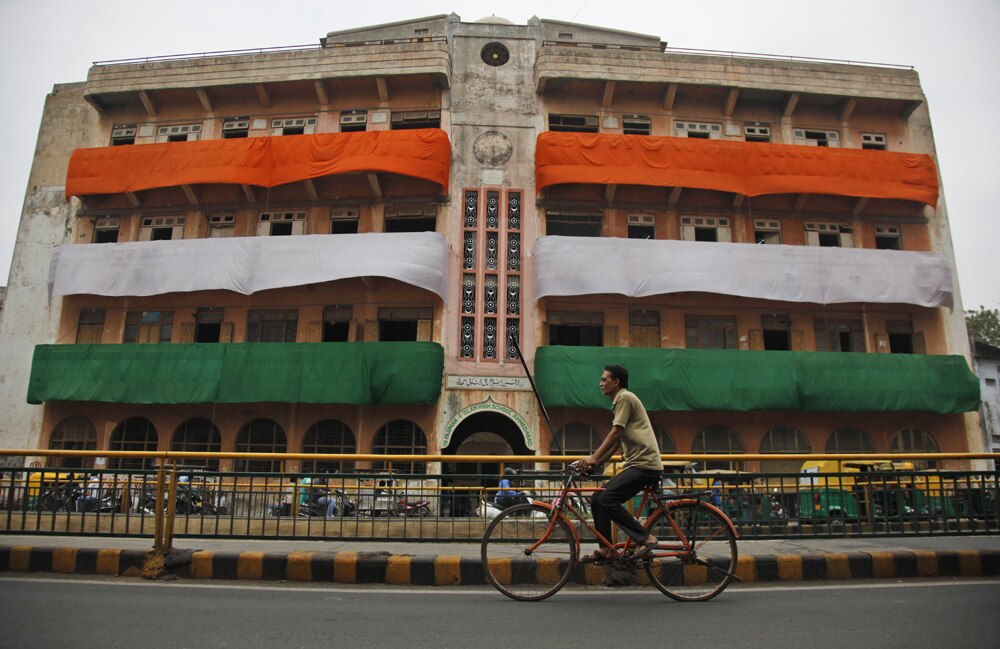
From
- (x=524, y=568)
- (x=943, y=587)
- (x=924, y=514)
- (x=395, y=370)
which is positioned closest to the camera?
(x=524, y=568)

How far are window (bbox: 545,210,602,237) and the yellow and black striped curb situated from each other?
15757 mm

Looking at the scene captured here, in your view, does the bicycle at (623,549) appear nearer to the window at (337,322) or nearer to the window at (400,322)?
the window at (400,322)

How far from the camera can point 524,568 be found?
5.30 meters

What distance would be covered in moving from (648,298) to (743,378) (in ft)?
12.0

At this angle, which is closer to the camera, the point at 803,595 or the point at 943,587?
the point at 803,595

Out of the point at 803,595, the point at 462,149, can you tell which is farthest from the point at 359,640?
the point at 462,149

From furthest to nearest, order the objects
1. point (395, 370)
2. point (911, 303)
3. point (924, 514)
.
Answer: point (911, 303) < point (395, 370) < point (924, 514)

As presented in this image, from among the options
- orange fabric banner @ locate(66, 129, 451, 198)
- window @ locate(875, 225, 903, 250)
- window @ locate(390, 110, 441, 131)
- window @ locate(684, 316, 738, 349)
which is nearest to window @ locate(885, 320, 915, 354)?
window @ locate(875, 225, 903, 250)

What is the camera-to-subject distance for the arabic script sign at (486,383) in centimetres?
1962

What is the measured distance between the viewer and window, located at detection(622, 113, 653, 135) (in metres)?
22.5

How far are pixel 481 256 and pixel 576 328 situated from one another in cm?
367

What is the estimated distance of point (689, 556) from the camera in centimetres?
524

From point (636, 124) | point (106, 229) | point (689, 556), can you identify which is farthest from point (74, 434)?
point (689, 556)

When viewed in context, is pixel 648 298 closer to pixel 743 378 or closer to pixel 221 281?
pixel 743 378
